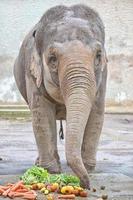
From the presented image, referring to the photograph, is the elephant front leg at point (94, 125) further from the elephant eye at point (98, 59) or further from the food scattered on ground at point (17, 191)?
the food scattered on ground at point (17, 191)

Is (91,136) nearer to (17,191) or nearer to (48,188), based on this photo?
(48,188)

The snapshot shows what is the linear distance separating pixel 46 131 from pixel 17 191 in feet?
4.73

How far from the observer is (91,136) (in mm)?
7582

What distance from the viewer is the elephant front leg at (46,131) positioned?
748cm

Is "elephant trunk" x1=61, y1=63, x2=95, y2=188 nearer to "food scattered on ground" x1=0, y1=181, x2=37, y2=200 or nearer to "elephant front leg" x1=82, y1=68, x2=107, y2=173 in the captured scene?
"food scattered on ground" x1=0, y1=181, x2=37, y2=200

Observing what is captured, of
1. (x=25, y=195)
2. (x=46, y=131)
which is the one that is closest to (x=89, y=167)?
(x=46, y=131)

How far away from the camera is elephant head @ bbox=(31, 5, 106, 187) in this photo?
601cm

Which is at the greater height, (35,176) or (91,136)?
(35,176)

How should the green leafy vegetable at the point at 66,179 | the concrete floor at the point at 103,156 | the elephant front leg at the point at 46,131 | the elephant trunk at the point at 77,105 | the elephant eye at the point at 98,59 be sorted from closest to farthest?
the elephant trunk at the point at 77,105 < the green leafy vegetable at the point at 66,179 < the elephant eye at the point at 98,59 < the concrete floor at the point at 103,156 < the elephant front leg at the point at 46,131

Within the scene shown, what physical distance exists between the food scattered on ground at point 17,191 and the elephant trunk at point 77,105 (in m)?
0.47

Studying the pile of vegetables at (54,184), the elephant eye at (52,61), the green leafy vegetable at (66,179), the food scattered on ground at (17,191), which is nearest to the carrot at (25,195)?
the food scattered on ground at (17,191)

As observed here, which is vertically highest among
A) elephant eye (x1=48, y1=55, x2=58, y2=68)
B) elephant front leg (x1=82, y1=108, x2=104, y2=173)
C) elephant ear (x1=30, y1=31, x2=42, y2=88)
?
elephant eye (x1=48, y1=55, x2=58, y2=68)

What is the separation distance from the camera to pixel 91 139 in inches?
299

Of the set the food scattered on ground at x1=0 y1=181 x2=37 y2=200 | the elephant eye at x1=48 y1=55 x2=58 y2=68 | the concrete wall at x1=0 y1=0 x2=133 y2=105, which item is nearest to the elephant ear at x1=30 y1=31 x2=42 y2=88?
the elephant eye at x1=48 y1=55 x2=58 y2=68
